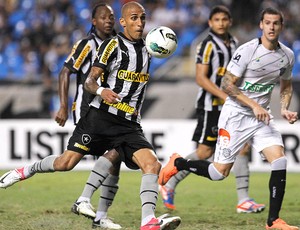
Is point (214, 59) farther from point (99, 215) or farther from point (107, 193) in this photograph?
point (99, 215)

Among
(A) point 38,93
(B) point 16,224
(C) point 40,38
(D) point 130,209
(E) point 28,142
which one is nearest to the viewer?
(B) point 16,224

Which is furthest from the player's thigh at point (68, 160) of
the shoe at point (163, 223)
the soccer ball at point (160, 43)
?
the soccer ball at point (160, 43)

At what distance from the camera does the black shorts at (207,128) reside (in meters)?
9.40

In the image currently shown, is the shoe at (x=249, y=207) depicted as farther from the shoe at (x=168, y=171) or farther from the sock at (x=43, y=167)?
the sock at (x=43, y=167)

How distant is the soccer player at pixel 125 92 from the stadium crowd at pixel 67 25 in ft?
36.9

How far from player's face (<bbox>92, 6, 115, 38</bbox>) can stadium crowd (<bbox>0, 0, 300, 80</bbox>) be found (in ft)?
32.8

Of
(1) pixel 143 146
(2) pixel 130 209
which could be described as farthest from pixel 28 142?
(1) pixel 143 146

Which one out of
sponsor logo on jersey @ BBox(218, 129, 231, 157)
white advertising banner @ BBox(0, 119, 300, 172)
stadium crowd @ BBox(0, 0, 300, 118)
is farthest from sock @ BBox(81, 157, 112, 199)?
stadium crowd @ BBox(0, 0, 300, 118)

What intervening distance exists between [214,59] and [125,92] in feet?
8.36

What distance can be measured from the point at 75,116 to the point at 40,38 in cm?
1097

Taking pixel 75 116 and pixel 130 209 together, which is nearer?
pixel 75 116

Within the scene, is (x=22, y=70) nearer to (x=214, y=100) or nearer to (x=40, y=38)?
(x=40, y=38)

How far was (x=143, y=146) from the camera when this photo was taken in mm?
7062

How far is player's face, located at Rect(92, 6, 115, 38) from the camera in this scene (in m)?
8.39
